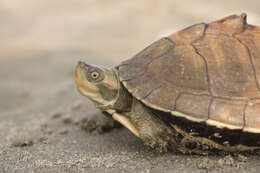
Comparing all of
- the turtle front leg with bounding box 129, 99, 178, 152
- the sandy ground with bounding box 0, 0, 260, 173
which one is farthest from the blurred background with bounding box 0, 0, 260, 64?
the turtle front leg with bounding box 129, 99, 178, 152

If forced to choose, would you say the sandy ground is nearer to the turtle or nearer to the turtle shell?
the turtle

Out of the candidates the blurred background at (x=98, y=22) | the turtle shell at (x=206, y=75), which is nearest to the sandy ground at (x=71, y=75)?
the blurred background at (x=98, y=22)

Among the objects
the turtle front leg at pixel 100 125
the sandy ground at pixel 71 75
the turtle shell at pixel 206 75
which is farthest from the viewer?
the turtle front leg at pixel 100 125

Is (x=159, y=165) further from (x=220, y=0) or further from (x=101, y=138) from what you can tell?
(x=220, y=0)

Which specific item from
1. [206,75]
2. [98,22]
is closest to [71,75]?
[98,22]

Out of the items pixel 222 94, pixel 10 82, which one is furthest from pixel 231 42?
pixel 10 82

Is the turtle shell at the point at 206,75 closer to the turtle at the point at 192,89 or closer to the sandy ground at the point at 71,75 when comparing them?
the turtle at the point at 192,89
